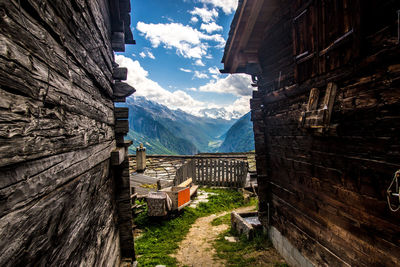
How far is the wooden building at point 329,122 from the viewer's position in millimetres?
2324

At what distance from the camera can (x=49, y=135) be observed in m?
1.51

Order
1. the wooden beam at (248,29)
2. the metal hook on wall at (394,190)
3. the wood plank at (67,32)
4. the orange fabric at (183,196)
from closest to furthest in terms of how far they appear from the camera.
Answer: the wood plank at (67,32) → the metal hook on wall at (394,190) → the wooden beam at (248,29) → the orange fabric at (183,196)

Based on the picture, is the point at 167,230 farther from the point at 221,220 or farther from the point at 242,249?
the point at 242,249

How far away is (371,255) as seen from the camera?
2.55m

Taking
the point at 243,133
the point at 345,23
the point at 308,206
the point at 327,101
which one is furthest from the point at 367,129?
the point at 243,133

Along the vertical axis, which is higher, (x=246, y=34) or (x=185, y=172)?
(x=246, y=34)

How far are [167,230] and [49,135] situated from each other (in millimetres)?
5962

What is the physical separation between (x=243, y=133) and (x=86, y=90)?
188 meters

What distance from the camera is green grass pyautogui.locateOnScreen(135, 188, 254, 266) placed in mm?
5053

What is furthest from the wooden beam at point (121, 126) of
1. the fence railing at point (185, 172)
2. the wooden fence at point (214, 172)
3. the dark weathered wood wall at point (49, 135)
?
the wooden fence at point (214, 172)

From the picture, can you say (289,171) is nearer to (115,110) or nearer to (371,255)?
(371,255)

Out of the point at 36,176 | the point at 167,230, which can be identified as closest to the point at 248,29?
the point at 36,176

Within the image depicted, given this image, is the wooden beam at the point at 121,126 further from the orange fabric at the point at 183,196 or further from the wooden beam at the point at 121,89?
the orange fabric at the point at 183,196

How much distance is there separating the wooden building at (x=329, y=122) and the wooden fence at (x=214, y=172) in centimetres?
664
